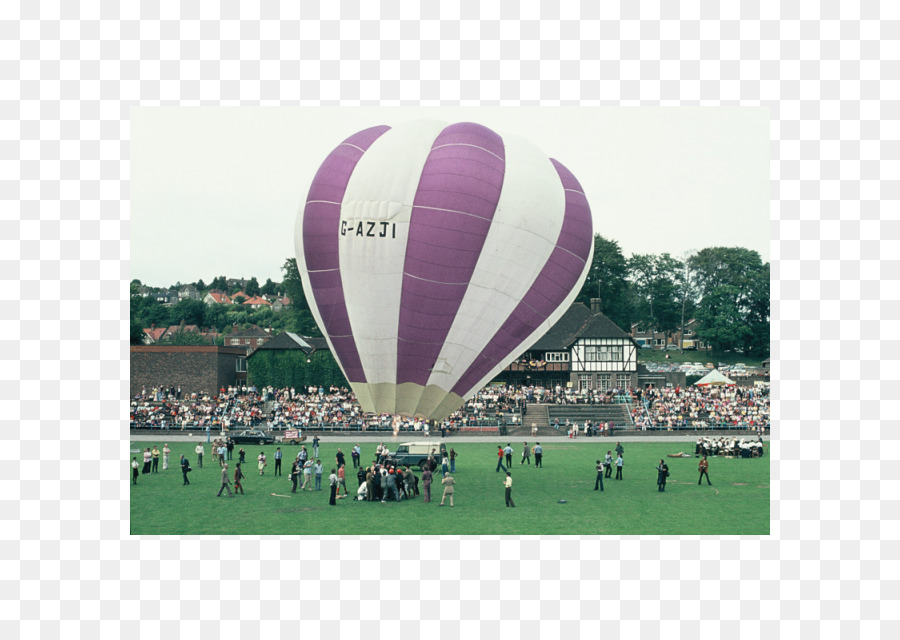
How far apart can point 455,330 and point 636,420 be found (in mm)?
26386

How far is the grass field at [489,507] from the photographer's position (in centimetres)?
2005

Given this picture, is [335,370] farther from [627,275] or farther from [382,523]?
[382,523]

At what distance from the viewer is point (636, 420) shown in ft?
165

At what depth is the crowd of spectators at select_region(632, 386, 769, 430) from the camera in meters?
48.6

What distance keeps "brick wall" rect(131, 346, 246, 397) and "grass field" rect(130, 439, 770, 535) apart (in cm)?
3111

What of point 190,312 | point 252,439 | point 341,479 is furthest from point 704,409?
point 190,312

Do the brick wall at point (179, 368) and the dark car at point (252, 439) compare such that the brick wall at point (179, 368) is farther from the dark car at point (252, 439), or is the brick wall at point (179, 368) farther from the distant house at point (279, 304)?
the distant house at point (279, 304)

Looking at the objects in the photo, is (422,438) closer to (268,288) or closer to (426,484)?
(426,484)

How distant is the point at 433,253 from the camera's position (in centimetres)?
2541

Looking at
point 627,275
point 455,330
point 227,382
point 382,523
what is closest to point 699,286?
point 627,275

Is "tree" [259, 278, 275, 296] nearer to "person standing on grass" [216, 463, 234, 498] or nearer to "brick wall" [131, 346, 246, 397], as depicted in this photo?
"brick wall" [131, 346, 246, 397]

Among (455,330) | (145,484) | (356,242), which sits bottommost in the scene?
(145,484)

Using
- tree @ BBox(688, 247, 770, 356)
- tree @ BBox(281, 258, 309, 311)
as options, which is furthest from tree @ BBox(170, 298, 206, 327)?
tree @ BBox(688, 247, 770, 356)

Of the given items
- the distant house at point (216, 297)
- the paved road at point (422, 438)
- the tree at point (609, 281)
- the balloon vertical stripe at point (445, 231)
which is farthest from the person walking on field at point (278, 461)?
the distant house at point (216, 297)
